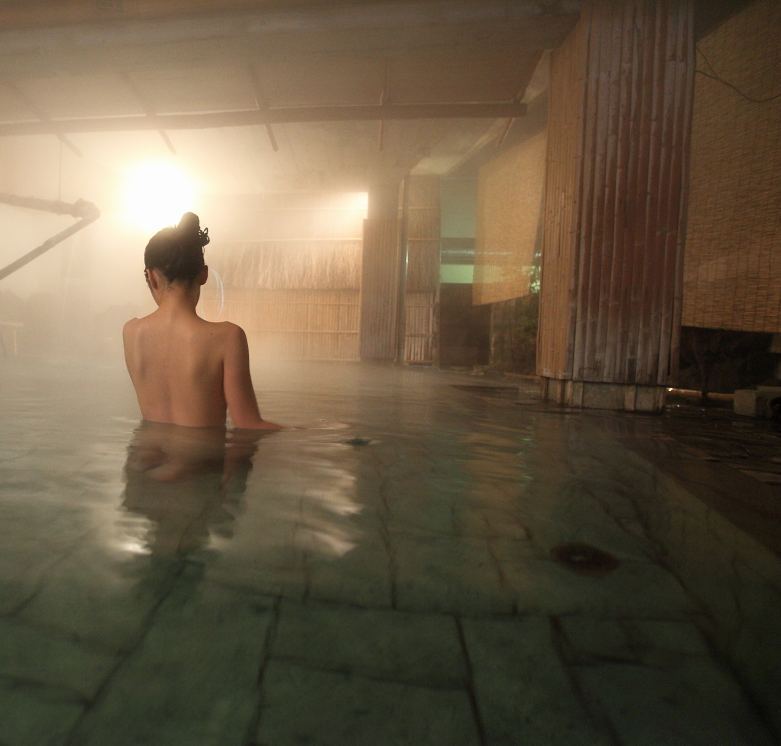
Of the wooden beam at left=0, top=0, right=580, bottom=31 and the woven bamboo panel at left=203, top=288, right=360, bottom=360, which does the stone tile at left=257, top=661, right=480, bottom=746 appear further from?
the woven bamboo panel at left=203, top=288, right=360, bottom=360

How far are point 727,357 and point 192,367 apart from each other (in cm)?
578

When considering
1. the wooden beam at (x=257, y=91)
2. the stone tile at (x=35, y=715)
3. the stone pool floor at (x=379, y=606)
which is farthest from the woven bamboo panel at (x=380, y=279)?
the stone tile at (x=35, y=715)

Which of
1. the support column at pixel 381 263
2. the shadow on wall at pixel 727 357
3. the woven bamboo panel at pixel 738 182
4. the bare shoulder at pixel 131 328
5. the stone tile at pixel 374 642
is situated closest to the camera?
the stone tile at pixel 374 642

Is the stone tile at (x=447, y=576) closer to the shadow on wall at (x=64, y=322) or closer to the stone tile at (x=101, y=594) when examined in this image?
the stone tile at (x=101, y=594)

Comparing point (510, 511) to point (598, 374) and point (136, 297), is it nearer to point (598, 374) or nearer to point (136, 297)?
point (598, 374)

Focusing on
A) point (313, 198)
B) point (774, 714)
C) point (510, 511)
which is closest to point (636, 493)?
point (510, 511)

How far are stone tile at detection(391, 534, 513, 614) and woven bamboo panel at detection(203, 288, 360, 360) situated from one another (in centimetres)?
1175

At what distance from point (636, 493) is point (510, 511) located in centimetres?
53

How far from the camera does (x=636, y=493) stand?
179cm

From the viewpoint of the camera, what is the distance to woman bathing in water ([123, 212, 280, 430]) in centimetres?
246

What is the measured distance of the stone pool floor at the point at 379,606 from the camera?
722mm

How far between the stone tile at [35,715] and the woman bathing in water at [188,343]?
1770 mm

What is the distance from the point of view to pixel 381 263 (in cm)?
1041

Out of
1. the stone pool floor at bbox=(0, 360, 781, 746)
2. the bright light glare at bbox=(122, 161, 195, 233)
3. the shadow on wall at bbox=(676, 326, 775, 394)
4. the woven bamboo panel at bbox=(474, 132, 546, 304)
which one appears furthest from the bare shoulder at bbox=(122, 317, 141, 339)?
the bright light glare at bbox=(122, 161, 195, 233)
